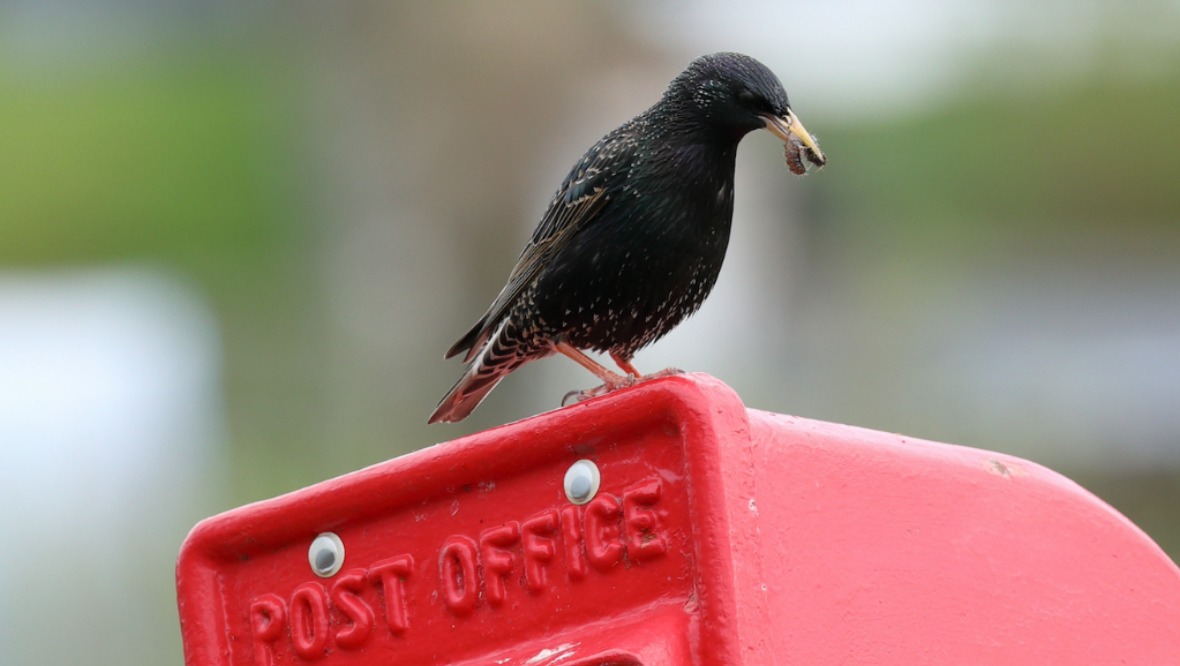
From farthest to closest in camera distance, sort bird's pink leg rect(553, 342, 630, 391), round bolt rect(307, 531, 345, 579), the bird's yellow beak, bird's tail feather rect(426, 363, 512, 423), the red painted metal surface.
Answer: bird's tail feather rect(426, 363, 512, 423), the bird's yellow beak, bird's pink leg rect(553, 342, 630, 391), round bolt rect(307, 531, 345, 579), the red painted metal surface

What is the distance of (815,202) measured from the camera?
8539 millimetres

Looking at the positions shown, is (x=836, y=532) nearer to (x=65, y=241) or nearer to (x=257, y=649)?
(x=257, y=649)

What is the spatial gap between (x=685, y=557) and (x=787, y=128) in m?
1.47

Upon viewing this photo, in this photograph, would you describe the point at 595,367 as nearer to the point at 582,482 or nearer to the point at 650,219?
the point at 650,219

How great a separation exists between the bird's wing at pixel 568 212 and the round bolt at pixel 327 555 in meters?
1.31

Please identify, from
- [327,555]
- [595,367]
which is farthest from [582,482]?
[595,367]

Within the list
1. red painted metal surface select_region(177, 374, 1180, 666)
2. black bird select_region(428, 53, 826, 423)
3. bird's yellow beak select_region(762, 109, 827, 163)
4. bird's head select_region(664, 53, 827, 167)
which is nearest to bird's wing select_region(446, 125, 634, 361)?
black bird select_region(428, 53, 826, 423)

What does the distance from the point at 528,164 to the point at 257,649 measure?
4804 millimetres

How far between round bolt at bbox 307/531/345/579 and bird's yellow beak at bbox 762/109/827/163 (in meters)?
1.27

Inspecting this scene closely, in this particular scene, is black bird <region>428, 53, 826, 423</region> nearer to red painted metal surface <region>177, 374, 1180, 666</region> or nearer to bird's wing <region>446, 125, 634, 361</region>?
bird's wing <region>446, 125, 634, 361</region>

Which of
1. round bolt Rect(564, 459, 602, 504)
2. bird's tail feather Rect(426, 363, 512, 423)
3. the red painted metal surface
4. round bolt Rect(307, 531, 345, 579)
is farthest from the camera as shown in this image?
bird's tail feather Rect(426, 363, 512, 423)

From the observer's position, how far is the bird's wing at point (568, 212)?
325 centimetres

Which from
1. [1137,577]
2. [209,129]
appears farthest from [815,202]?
[1137,577]

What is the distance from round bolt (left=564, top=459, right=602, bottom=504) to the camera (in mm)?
1889
